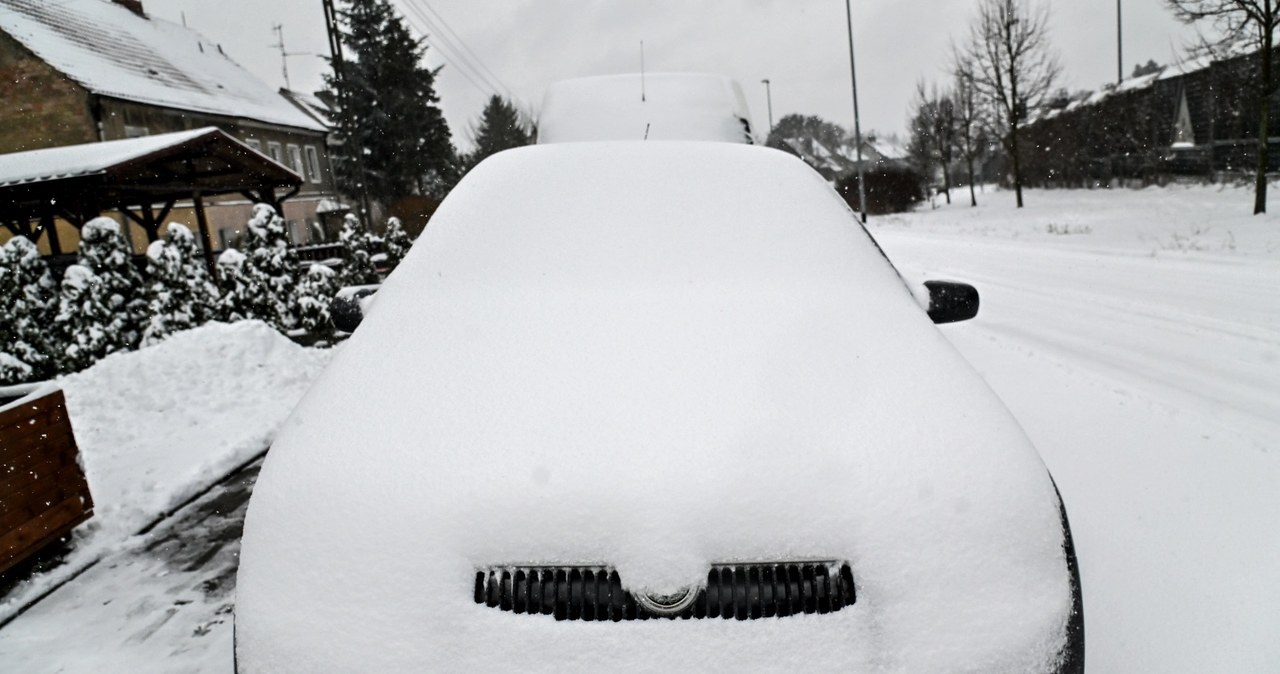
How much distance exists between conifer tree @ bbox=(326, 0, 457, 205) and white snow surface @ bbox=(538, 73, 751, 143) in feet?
112

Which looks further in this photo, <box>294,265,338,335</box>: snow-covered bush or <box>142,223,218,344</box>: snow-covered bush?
<box>294,265,338,335</box>: snow-covered bush

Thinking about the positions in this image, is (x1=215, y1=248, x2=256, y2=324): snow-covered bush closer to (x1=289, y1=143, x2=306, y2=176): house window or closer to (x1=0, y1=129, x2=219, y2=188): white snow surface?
(x1=0, y1=129, x2=219, y2=188): white snow surface

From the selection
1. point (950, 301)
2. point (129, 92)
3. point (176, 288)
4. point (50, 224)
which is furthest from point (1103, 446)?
point (129, 92)

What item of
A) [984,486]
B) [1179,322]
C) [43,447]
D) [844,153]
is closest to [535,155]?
[984,486]

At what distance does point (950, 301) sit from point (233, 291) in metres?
9.51

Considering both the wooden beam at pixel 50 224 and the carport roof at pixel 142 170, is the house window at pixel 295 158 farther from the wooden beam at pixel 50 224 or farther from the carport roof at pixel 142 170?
the wooden beam at pixel 50 224

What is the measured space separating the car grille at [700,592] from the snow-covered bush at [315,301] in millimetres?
9361

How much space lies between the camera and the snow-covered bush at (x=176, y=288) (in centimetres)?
853

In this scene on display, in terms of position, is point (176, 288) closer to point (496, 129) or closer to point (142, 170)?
point (142, 170)

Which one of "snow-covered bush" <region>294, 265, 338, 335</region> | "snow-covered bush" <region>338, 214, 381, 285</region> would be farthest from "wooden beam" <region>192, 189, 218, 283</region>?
"snow-covered bush" <region>294, 265, 338, 335</region>

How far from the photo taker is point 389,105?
3747cm

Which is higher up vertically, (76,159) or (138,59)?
(138,59)

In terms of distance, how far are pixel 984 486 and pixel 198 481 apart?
14.9 ft

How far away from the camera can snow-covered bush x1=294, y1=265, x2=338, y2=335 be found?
9.98m
